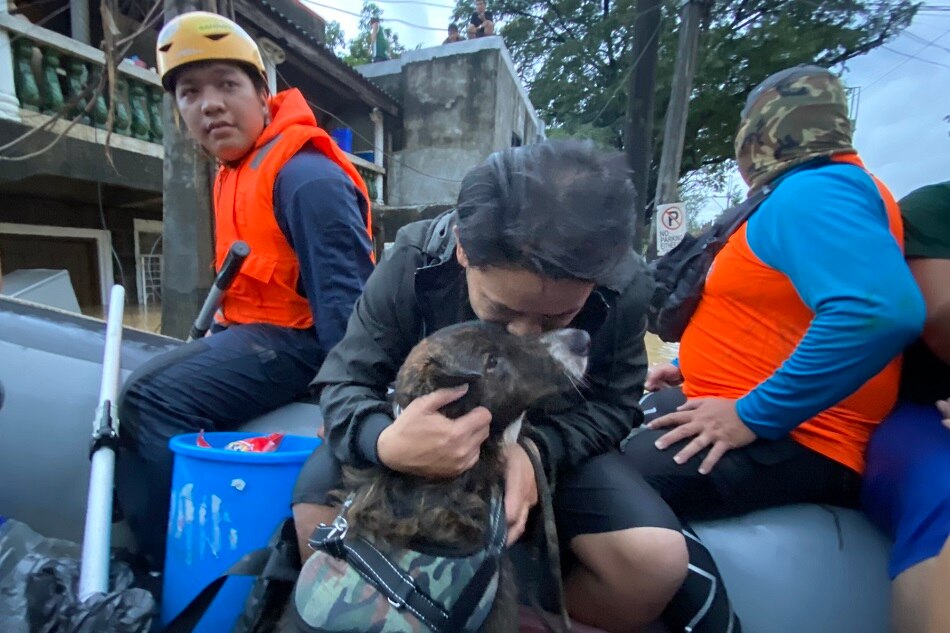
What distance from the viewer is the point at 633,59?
7574 mm

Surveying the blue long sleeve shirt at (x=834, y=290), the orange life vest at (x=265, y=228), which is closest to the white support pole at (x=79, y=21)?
the orange life vest at (x=265, y=228)

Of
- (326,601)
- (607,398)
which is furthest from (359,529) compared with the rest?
(607,398)

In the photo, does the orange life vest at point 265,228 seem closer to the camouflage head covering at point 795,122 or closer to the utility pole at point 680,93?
the camouflage head covering at point 795,122

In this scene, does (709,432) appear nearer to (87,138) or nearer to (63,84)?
(87,138)

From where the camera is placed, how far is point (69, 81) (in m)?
6.84

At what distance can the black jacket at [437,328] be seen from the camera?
1684mm

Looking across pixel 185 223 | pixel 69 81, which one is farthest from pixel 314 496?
pixel 69 81

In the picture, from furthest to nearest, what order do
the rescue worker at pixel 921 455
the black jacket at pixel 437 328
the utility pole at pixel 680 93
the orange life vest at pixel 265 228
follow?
the utility pole at pixel 680 93, the orange life vest at pixel 265 228, the black jacket at pixel 437 328, the rescue worker at pixel 921 455

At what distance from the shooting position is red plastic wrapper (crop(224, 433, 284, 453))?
1.95m

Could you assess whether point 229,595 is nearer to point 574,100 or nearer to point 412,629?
point 412,629

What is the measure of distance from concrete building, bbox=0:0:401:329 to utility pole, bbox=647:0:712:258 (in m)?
6.97

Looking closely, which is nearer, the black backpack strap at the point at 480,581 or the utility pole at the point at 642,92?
the black backpack strap at the point at 480,581

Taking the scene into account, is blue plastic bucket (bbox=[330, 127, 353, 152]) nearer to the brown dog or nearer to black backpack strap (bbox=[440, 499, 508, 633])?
the brown dog

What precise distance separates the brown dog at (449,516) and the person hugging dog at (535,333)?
0.18 ft
